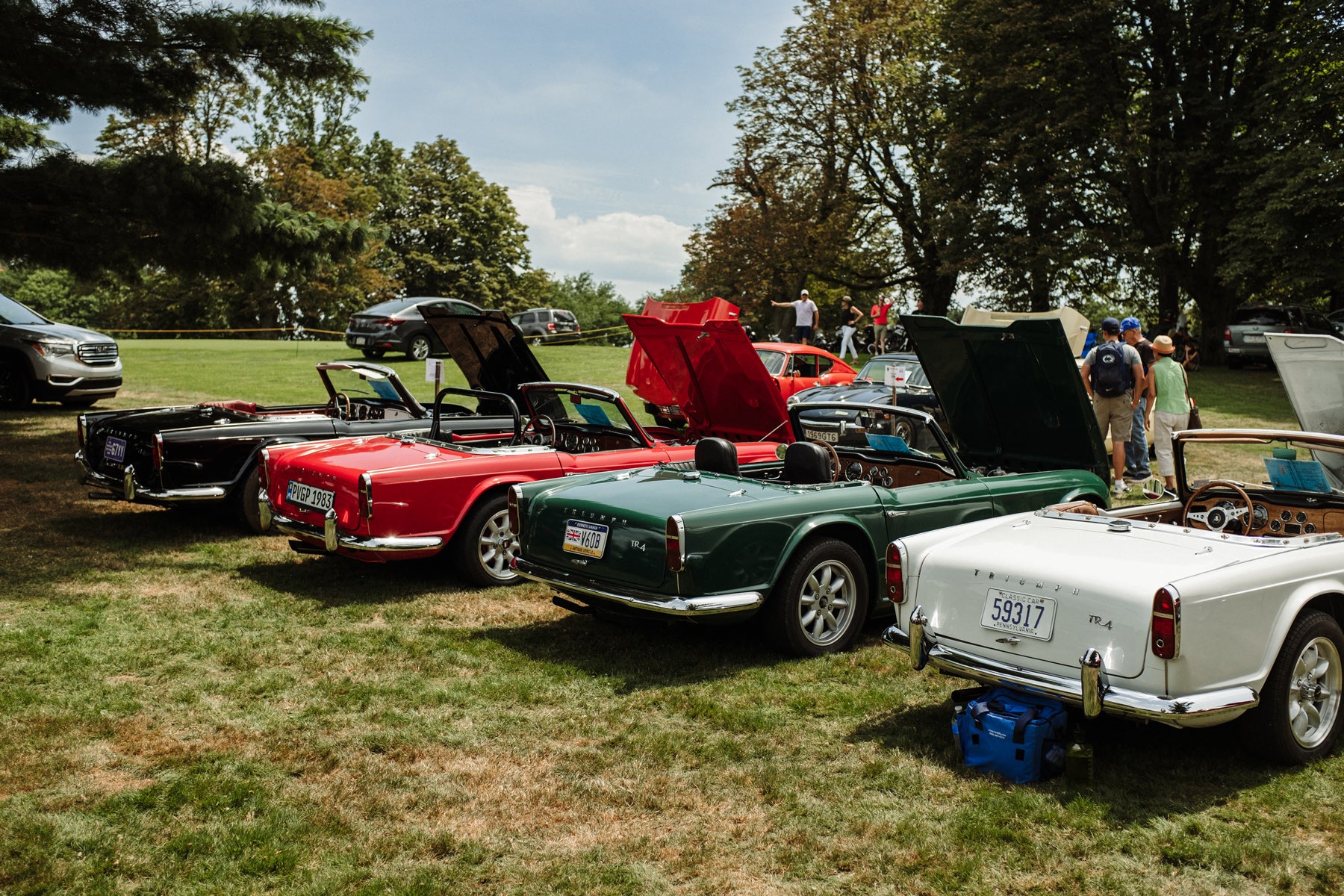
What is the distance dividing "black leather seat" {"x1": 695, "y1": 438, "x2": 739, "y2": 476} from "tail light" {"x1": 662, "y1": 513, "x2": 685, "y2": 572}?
123 centimetres

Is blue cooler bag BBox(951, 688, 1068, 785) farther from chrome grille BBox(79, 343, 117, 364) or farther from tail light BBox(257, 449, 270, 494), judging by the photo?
chrome grille BBox(79, 343, 117, 364)

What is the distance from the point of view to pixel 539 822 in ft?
13.9

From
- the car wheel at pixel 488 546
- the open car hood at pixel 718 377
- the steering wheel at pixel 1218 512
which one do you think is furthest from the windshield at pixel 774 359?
the steering wheel at pixel 1218 512

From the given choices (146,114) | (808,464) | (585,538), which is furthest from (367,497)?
(146,114)

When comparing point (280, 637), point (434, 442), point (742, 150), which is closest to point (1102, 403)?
point (434, 442)

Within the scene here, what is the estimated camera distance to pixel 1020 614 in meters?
4.70

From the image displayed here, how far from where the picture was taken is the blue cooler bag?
4.56m

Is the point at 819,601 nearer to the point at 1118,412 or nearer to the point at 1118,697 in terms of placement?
the point at 1118,697

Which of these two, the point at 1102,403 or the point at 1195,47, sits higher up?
the point at 1195,47

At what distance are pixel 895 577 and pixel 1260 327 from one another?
89.8 feet

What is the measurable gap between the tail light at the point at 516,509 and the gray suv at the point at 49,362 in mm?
12331

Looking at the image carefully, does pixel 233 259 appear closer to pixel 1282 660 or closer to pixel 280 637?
pixel 280 637

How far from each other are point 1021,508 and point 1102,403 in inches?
221

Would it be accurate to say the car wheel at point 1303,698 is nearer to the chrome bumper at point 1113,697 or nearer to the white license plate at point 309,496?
the chrome bumper at point 1113,697
